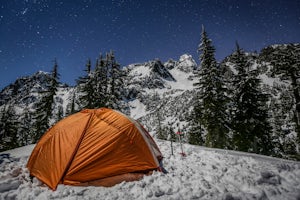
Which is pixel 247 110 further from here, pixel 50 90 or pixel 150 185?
pixel 50 90

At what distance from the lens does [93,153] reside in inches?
238

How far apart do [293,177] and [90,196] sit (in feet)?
19.4

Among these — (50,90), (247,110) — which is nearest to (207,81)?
(247,110)

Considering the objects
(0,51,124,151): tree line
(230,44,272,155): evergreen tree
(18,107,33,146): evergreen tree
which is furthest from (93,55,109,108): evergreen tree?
(18,107,33,146): evergreen tree

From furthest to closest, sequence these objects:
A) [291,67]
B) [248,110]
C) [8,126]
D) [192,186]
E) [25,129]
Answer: [25,129]
[8,126]
[291,67]
[248,110]
[192,186]

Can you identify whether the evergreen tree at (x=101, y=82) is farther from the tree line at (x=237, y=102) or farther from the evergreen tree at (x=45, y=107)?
the tree line at (x=237, y=102)

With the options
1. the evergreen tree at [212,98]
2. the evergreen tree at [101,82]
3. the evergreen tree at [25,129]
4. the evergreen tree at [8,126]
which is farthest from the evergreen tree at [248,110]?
the evergreen tree at [25,129]

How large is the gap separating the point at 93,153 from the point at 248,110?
19.3 m

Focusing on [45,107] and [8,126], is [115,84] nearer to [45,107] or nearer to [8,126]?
[45,107]

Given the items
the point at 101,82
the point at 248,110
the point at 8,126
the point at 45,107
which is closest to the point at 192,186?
the point at 248,110

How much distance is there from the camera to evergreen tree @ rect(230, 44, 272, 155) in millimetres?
20094

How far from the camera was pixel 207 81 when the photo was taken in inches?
840

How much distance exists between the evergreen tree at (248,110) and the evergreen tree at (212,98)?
159cm

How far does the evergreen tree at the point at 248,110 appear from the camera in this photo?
20.1 meters
